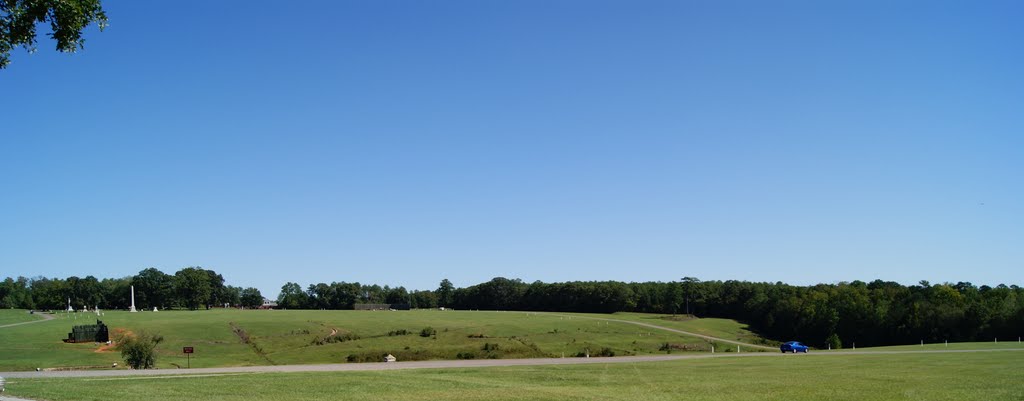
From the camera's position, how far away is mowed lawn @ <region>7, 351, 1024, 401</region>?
2625cm

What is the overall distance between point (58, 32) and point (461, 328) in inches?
4009

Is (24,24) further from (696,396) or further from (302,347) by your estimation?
(302,347)

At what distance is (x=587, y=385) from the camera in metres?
32.9

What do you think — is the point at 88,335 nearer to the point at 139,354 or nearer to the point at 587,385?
the point at 139,354

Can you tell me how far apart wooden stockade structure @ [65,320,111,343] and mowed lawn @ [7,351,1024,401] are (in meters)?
47.5

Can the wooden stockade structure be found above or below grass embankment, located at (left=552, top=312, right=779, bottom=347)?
above

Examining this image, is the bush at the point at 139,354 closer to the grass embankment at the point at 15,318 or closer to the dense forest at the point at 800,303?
the grass embankment at the point at 15,318

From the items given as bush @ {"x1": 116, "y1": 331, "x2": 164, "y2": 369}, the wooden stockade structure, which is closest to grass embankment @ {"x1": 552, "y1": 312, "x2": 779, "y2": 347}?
the wooden stockade structure

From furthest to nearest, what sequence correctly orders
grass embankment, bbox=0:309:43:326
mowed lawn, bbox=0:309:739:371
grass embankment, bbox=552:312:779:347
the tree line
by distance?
1. the tree line
2. grass embankment, bbox=552:312:779:347
3. grass embankment, bbox=0:309:43:326
4. mowed lawn, bbox=0:309:739:371

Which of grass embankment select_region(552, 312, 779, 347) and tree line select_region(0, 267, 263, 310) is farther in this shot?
tree line select_region(0, 267, 263, 310)

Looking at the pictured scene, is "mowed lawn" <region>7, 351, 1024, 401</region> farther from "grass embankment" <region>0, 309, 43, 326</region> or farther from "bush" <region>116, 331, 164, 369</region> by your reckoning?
"grass embankment" <region>0, 309, 43, 326</region>

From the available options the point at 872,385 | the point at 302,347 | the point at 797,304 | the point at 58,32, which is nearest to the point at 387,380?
the point at 872,385

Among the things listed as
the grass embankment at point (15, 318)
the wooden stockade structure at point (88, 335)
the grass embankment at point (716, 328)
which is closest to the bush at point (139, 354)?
the wooden stockade structure at point (88, 335)

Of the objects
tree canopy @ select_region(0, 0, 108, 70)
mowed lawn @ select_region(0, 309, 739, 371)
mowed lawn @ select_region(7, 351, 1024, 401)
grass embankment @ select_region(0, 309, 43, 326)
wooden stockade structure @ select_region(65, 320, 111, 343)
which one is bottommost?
mowed lawn @ select_region(0, 309, 739, 371)
